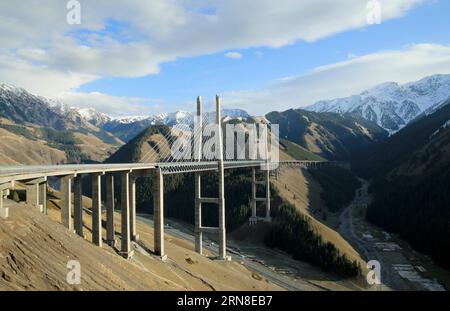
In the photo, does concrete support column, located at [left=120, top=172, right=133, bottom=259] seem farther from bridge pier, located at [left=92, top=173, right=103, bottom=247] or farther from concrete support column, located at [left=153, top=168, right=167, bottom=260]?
concrete support column, located at [left=153, top=168, right=167, bottom=260]

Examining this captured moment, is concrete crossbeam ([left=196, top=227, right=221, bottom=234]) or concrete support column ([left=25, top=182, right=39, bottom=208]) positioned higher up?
concrete support column ([left=25, top=182, right=39, bottom=208])

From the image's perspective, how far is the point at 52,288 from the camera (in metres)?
25.7

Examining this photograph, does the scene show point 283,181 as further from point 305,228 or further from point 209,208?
point 305,228

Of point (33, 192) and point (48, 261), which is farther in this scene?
point (33, 192)

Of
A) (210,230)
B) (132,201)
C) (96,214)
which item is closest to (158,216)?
(132,201)

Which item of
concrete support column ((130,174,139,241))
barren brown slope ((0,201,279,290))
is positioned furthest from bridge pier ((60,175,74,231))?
concrete support column ((130,174,139,241))

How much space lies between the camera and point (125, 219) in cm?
5528

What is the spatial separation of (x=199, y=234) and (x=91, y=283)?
5596 centimetres

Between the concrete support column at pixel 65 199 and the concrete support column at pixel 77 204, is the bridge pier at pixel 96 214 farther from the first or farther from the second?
the concrete support column at pixel 65 199

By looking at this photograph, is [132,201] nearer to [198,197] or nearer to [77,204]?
[77,204]

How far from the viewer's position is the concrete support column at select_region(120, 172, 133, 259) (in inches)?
2073

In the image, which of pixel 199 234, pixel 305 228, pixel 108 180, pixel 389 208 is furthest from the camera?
pixel 389 208
